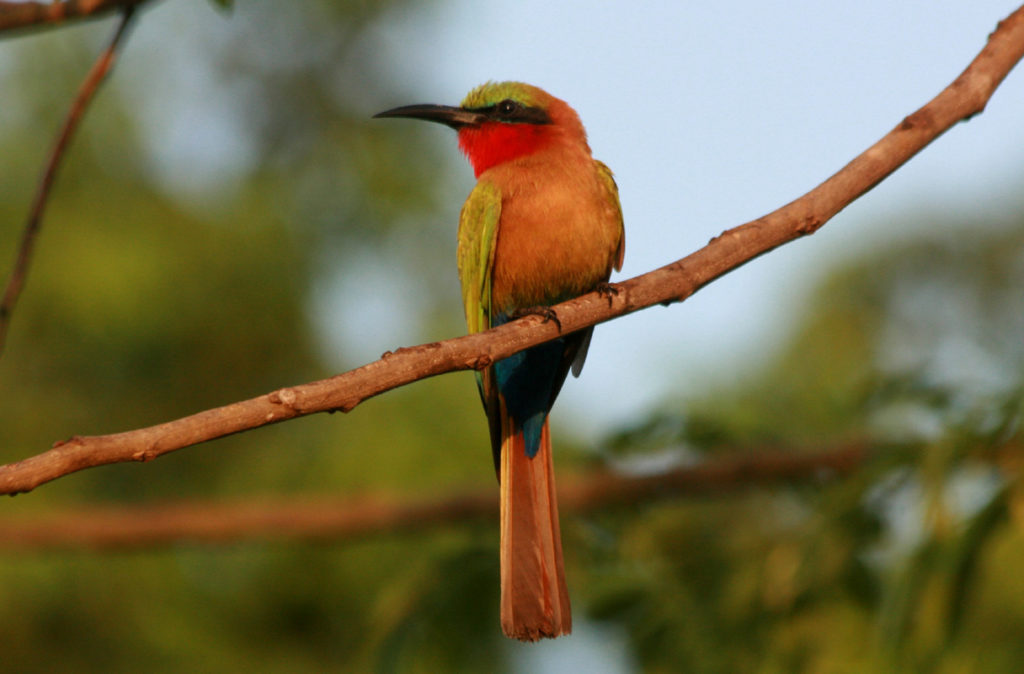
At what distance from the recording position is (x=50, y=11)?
2.97m

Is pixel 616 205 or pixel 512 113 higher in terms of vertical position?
pixel 512 113

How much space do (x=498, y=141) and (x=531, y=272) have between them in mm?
700

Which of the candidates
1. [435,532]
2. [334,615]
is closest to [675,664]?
[435,532]

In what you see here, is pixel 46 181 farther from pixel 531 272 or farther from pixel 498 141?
pixel 498 141

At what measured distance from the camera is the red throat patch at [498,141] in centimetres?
404

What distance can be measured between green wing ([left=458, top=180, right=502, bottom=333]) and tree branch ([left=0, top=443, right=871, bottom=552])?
986 mm

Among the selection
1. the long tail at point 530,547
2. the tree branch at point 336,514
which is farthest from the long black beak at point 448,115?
the tree branch at point 336,514

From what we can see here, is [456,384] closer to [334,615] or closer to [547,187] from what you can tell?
[334,615]

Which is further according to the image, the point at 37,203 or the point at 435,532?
the point at 435,532

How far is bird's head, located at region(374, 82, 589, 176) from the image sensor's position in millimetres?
4082

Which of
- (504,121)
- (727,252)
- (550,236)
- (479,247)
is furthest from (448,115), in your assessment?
(727,252)

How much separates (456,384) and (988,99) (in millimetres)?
4531

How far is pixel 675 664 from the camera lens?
3.58 m

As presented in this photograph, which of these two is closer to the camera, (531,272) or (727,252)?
(727,252)
